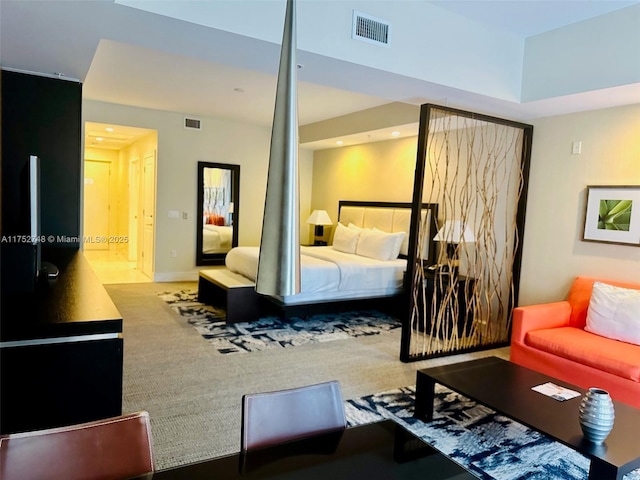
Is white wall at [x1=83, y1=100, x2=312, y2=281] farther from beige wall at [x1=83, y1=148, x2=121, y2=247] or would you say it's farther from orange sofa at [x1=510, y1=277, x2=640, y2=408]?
orange sofa at [x1=510, y1=277, x2=640, y2=408]

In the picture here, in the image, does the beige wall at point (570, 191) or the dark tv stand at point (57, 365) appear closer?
the dark tv stand at point (57, 365)

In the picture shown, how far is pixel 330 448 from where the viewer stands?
1.34 metres

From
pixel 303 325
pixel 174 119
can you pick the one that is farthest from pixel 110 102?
pixel 303 325

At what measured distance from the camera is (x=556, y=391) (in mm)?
2562

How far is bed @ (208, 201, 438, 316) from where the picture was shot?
4895 millimetres

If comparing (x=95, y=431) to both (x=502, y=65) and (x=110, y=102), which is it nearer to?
(x=502, y=65)

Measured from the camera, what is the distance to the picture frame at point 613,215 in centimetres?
349

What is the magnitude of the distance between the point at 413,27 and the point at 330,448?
9.18 feet

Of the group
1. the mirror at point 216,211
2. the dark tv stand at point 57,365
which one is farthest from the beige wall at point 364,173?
the dark tv stand at point 57,365

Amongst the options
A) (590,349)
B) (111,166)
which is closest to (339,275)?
Result: (590,349)

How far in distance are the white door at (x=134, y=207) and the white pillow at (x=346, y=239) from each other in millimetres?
3985

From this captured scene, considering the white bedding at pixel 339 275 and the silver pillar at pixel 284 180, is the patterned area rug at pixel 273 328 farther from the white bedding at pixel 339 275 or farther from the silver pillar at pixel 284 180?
the silver pillar at pixel 284 180

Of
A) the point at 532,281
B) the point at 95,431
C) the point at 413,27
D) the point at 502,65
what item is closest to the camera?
the point at 95,431

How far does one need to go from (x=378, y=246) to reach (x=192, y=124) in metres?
3.66
